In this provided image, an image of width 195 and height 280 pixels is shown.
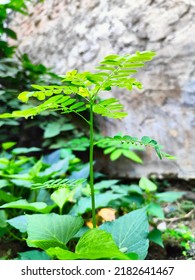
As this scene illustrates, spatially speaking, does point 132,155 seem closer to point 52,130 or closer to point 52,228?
point 52,130

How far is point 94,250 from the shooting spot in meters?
Result: 0.55

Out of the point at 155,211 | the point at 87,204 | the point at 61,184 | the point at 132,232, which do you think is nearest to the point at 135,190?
the point at 155,211

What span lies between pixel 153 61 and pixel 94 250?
0.99 metres

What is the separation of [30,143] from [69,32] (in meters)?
0.69

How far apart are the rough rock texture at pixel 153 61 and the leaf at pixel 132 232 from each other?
0.56m

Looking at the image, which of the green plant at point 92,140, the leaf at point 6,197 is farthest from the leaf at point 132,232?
the leaf at point 6,197

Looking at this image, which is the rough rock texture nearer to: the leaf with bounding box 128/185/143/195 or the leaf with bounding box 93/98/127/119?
the leaf with bounding box 128/185/143/195

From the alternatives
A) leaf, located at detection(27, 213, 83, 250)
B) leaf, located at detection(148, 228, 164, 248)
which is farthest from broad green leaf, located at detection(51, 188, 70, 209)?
leaf, located at detection(148, 228, 164, 248)

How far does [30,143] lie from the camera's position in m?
1.67

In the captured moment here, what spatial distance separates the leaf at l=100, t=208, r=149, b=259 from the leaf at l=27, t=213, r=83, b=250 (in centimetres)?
9

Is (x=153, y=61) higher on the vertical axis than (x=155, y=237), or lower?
higher

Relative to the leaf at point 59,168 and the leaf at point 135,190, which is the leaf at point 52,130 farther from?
the leaf at point 135,190

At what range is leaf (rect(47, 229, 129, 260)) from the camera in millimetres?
535
